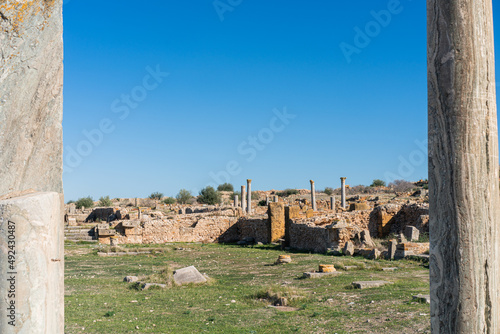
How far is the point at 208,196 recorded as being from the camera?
5531 centimetres

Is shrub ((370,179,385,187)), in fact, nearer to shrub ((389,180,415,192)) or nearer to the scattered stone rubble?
shrub ((389,180,415,192))

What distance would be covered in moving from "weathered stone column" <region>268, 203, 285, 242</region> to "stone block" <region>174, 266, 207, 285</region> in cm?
1229

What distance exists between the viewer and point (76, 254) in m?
20.5

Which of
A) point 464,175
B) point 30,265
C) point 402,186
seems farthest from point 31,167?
point 402,186

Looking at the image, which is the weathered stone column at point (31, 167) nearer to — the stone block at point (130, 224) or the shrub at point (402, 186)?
the stone block at point (130, 224)

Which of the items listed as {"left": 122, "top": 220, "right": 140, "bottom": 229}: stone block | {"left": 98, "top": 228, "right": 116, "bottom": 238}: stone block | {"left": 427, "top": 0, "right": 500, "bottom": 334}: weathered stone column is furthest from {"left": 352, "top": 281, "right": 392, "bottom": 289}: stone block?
{"left": 98, "top": 228, "right": 116, "bottom": 238}: stone block

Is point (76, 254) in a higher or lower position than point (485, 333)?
lower

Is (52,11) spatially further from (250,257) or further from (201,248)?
(201,248)

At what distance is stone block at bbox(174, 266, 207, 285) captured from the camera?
1240 centimetres

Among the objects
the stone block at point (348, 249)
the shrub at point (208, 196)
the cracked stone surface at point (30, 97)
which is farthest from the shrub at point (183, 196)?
the cracked stone surface at point (30, 97)

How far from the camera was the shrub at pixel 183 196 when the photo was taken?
57.8 metres

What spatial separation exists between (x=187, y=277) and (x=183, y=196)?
46670 millimetres

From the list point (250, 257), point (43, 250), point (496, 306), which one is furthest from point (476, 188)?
point (250, 257)

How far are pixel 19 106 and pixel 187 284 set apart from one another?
10.0 meters
